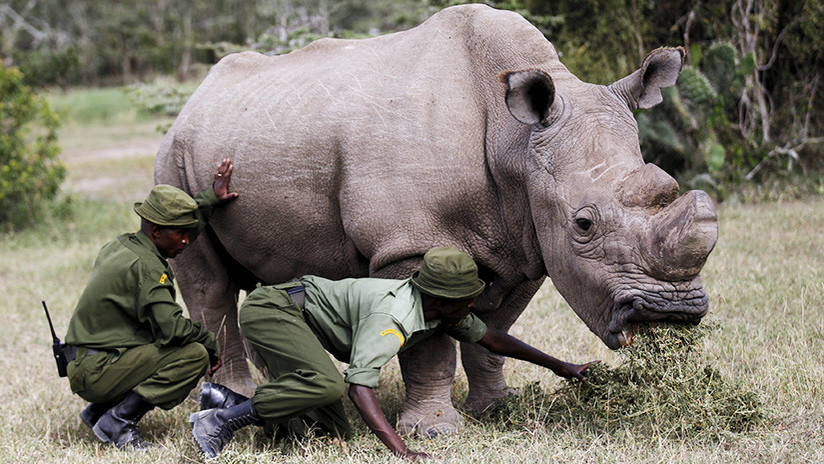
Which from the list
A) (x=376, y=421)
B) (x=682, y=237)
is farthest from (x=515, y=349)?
(x=682, y=237)

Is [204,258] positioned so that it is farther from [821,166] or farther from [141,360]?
[821,166]

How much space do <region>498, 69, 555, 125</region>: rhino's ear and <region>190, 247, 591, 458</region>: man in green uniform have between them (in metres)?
0.75

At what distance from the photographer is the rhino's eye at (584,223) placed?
4.08 metres

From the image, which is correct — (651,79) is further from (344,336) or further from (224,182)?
(224,182)

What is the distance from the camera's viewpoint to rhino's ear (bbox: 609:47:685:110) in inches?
176

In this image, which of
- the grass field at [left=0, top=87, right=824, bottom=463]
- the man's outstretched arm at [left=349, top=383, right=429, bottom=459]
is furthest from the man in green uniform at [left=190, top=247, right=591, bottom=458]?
the grass field at [left=0, top=87, right=824, bottom=463]

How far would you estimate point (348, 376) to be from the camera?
13.9 feet

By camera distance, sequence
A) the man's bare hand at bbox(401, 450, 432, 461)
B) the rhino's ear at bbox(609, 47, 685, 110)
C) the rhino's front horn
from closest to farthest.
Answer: the rhino's front horn, the man's bare hand at bbox(401, 450, 432, 461), the rhino's ear at bbox(609, 47, 685, 110)

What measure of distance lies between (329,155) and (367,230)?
1.72 feet

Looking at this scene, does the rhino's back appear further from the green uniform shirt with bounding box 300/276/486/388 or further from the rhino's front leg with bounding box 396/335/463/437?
the rhino's front leg with bounding box 396/335/463/437

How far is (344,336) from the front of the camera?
15.3ft

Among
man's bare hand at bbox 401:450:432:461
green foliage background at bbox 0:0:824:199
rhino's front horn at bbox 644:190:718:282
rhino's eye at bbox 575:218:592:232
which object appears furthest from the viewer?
green foliage background at bbox 0:0:824:199

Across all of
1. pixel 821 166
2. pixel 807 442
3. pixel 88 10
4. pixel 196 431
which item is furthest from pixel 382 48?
pixel 88 10

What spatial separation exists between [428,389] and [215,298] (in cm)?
188
